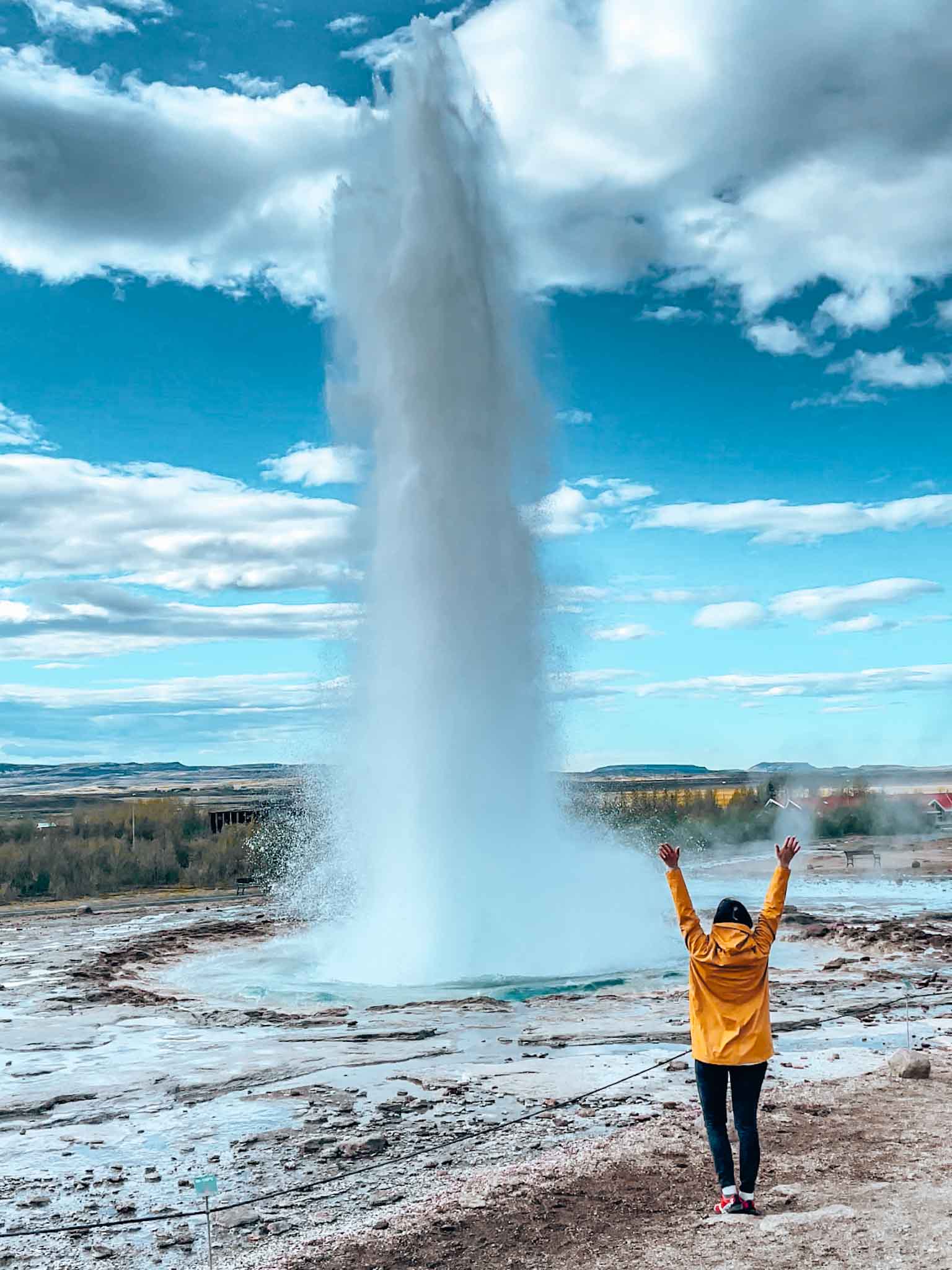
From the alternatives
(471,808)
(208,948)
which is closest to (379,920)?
(471,808)

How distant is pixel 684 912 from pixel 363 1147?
3.50 metres

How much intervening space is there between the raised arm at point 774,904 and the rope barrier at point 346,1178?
3109 millimetres

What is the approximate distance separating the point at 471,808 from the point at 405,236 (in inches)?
412

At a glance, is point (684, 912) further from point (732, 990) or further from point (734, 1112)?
point (734, 1112)

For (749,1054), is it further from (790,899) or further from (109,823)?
(109,823)

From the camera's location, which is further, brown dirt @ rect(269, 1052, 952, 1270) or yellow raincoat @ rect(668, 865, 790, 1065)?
yellow raincoat @ rect(668, 865, 790, 1065)

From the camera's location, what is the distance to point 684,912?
19.1 ft

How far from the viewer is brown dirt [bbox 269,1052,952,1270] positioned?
536 centimetres

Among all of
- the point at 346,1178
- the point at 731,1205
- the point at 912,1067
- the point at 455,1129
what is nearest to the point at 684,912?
the point at 731,1205

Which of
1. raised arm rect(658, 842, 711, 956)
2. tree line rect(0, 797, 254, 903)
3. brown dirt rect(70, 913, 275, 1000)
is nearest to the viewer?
raised arm rect(658, 842, 711, 956)

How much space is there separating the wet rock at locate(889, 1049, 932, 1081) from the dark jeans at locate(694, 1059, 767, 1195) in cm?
353

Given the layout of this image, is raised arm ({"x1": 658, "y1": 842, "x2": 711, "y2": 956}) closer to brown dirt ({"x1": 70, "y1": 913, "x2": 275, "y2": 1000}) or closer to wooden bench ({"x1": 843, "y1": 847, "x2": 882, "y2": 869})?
brown dirt ({"x1": 70, "y1": 913, "x2": 275, "y2": 1000})

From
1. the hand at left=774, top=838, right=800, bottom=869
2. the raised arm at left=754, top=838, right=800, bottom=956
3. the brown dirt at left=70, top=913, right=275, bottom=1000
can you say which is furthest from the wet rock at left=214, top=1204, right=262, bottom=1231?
the brown dirt at left=70, top=913, right=275, bottom=1000

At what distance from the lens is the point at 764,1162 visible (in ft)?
22.1
